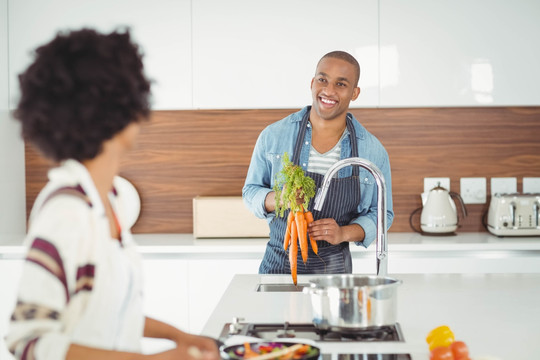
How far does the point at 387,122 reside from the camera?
11.9ft

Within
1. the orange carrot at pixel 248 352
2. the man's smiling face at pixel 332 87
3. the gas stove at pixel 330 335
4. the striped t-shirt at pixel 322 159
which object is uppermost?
the man's smiling face at pixel 332 87

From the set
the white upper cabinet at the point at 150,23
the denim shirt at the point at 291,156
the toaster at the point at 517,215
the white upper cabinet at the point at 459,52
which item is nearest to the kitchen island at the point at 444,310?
the denim shirt at the point at 291,156

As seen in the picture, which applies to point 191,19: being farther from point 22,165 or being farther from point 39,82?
point 39,82

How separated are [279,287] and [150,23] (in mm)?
1812

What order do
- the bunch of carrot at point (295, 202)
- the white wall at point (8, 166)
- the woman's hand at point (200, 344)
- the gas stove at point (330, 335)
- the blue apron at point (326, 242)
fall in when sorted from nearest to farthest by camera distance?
the woman's hand at point (200, 344) → the gas stove at point (330, 335) → the bunch of carrot at point (295, 202) → the blue apron at point (326, 242) → the white wall at point (8, 166)

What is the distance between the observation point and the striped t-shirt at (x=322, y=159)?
232 centimetres

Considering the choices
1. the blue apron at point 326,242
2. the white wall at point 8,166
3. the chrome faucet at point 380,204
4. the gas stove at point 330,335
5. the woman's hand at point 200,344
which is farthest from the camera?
the white wall at point 8,166

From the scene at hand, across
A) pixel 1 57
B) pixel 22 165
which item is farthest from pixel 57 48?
pixel 22 165

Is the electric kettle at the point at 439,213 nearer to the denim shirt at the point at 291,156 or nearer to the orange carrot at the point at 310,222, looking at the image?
the denim shirt at the point at 291,156

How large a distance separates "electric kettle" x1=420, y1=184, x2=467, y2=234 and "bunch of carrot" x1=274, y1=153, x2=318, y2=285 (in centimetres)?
145

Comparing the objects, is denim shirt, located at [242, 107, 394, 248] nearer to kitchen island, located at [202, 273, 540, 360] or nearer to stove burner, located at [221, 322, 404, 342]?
kitchen island, located at [202, 273, 540, 360]

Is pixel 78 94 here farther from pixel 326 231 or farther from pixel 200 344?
pixel 326 231

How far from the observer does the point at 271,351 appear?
119 cm

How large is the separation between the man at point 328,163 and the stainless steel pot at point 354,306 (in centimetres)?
78
